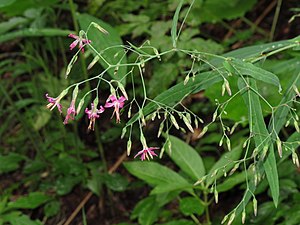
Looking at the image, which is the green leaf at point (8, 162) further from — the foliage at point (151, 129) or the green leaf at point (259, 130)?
the green leaf at point (259, 130)

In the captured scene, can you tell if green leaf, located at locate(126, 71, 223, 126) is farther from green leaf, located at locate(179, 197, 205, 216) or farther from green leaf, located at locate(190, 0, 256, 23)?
green leaf, located at locate(190, 0, 256, 23)

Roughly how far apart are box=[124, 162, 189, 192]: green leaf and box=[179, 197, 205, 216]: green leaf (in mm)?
72

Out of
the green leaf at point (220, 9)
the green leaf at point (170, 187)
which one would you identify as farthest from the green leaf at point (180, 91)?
the green leaf at point (220, 9)

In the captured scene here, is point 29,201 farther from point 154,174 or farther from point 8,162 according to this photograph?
point 154,174

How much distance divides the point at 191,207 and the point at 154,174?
0.57 ft

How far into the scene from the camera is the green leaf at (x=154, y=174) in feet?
6.21

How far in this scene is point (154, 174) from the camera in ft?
6.28

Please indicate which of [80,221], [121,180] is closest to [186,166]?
[121,180]

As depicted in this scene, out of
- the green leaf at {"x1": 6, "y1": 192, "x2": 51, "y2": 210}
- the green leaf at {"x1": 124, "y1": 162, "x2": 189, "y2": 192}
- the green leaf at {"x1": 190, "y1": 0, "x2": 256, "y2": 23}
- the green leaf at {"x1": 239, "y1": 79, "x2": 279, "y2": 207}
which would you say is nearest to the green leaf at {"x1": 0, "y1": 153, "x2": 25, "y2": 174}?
the green leaf at {"x1": 6, "y1": 192, "x2": 51, "y2": 210}

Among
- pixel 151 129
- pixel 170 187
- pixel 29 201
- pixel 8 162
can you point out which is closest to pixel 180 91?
pixel 170 187

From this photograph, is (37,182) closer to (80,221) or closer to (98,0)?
(80,221)

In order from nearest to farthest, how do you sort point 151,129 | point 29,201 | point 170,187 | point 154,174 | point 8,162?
point 170,187 < point 154,174 < point 29,201 < point 8,162 < point 151,129

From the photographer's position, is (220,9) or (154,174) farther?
(220,9)

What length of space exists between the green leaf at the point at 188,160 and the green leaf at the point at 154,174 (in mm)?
54
